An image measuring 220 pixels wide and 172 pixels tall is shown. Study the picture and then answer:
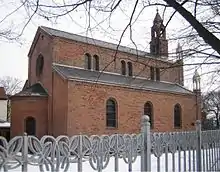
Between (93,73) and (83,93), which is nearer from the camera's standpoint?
(83,93)

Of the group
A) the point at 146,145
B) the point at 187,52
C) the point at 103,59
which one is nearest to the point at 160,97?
the point at 103,59

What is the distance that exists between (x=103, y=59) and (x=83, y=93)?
698 centimetres

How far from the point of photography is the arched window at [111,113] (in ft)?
106

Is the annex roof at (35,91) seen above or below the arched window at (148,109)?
above

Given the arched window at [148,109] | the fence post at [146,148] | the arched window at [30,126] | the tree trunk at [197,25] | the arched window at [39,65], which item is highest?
the arched window at [39,65]

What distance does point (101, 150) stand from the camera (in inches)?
204

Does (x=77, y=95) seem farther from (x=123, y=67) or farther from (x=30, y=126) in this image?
(x=123, y=67)

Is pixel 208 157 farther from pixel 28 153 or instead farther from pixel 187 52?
pixel 28 153

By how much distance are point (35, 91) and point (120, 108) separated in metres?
7.71

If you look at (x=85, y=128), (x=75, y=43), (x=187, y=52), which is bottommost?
(x=85, y=128)

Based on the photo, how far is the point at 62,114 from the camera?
2945 centimetres

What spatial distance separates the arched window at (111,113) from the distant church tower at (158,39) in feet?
76.0

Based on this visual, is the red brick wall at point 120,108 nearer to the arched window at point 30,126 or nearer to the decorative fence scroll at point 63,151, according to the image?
the arched window at point 30,126

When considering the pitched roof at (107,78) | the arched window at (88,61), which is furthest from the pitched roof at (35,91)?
the arched window at (88,61)
